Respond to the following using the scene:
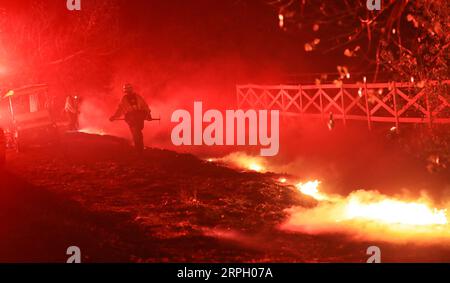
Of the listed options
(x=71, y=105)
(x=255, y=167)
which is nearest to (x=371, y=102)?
(x=255, y=167)

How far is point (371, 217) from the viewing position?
9477 mm

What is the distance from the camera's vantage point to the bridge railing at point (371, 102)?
13.7m

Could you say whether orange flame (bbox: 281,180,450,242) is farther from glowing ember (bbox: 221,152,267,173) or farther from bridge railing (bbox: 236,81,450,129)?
glowing ember (bbox: 221,152,267,173)

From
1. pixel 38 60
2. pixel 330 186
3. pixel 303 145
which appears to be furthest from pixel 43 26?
pixel 330 186

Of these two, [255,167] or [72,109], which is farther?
[72,109]

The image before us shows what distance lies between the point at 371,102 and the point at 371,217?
712cm

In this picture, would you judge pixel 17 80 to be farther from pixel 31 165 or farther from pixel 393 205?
pixel 393 205

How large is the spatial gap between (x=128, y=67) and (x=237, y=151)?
11.6 metres

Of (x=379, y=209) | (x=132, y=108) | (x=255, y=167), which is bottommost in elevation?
(x=379, y=209)

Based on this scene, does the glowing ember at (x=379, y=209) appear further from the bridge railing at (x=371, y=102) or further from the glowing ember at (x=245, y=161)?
the glowing ember at (x=245, y=161)

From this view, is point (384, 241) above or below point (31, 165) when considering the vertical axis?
below

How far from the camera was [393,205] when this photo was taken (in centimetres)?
1053

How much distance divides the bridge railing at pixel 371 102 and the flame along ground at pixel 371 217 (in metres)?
2.18

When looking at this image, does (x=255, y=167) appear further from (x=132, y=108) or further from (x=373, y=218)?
(x=373, y=218)
